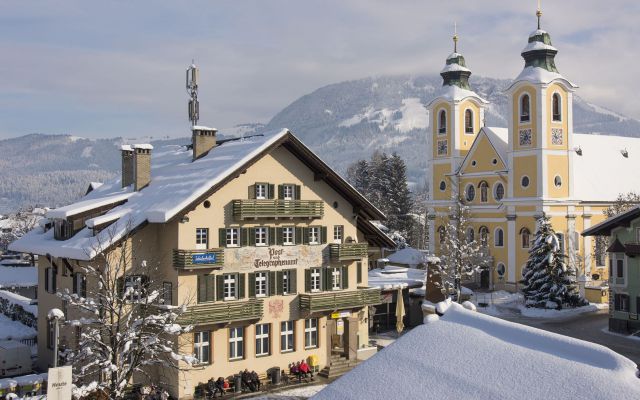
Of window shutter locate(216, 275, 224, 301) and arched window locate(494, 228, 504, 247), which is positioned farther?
arched window locate(494, 228, 504, 247)

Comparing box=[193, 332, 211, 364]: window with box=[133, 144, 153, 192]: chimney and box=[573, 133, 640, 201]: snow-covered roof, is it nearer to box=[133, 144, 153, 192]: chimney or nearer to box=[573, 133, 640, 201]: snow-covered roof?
box=[133, 144, 153, 192]: chimney

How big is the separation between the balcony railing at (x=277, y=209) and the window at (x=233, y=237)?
690 millimetres

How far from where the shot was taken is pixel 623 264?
149 feet

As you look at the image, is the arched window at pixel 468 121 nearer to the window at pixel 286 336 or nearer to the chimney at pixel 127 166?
the window at pixel 286 336

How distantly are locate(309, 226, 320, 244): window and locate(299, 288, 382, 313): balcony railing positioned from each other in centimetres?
271

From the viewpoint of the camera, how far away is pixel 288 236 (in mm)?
34500

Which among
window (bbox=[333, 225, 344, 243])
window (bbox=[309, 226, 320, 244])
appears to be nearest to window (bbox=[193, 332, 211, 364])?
window (bbox=[309, 226, 320, 244])

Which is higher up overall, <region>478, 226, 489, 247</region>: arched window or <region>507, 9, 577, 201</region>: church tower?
<region>507, 9, 577, 201</region>: church tower

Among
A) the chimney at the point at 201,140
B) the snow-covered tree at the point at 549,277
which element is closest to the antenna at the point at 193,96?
the chimney at the point at 201,140

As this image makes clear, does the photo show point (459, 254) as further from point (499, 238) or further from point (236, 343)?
point (236, 343)

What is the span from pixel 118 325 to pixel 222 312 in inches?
289

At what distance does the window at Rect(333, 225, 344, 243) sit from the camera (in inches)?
1442

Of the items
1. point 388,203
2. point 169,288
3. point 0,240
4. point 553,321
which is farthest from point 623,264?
point 0,240

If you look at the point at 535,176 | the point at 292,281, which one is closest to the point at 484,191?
the point at 535,176
